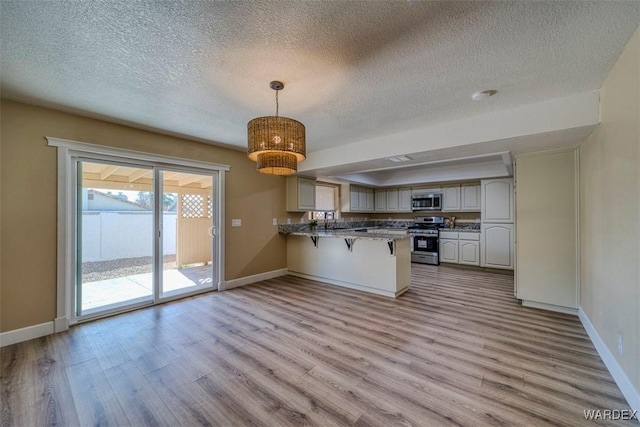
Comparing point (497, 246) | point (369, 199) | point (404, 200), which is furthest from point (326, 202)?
point (497, 246)

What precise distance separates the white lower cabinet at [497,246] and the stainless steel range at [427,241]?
0.97m

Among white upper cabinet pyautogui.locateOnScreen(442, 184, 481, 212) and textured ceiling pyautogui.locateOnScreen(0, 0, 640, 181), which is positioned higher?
textured ceiling pyautogui.locateOnScreen(0, 0, 640, 181)

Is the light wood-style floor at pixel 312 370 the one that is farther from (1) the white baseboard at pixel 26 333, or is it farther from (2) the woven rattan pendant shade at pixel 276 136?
(2) the woven rattan pendant shade at pixel 276 136

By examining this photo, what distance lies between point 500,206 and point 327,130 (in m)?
4.39

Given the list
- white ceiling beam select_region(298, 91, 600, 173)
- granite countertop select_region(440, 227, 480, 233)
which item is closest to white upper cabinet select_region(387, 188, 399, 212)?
granite countertop select_region(440, 227, 480, 233)

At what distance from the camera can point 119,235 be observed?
11.2 feet

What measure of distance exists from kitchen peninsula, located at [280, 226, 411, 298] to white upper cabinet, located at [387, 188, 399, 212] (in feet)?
10.2

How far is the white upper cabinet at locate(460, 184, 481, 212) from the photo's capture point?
6.26m

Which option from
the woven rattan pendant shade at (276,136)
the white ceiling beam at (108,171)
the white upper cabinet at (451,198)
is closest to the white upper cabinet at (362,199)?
the white upper cabinet at (451,198)

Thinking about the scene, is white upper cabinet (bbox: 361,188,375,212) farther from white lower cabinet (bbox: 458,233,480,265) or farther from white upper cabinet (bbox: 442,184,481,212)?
white lower cabinet (bbox: 458,233,480,265)

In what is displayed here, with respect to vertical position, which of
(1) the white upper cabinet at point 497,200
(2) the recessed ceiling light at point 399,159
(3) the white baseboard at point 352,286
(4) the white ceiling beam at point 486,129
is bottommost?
(3) the white baseboard at point 352,286

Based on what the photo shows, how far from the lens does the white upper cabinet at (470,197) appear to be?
20.5ft

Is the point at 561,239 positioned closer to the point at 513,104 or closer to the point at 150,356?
the point at 513,104

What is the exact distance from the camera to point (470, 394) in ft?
5.96
